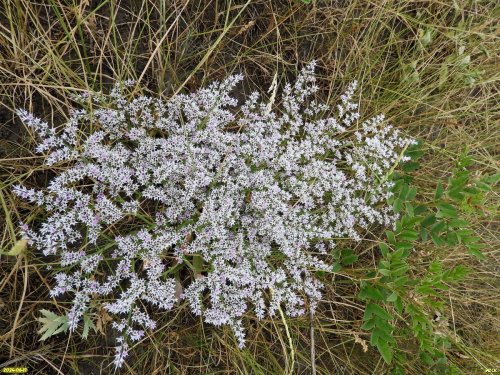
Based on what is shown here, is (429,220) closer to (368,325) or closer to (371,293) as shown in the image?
(371,293)

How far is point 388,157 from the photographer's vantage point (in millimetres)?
2586

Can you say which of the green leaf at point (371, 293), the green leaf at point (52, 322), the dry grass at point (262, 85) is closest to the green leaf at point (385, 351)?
the green leaf at point (371, 293)

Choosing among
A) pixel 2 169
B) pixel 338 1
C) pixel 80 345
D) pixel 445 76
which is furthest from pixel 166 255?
pixel 445 76

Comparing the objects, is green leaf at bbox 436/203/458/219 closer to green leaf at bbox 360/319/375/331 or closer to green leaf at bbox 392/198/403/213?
green leaf at bbox 392/198/403/213

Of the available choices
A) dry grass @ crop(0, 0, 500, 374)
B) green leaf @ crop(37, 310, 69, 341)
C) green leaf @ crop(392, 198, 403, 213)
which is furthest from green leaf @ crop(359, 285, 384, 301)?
green leaf @ crop(37, 310, 69, 341)

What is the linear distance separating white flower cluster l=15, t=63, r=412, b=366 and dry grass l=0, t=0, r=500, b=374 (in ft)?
0.69

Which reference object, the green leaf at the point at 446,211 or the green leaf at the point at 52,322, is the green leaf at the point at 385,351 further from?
the green leaf at the point at 52,322

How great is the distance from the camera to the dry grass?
241 centimetres

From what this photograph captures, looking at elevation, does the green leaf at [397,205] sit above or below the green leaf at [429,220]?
above

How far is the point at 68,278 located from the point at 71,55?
4.47ft

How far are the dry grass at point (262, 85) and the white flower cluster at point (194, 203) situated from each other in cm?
21

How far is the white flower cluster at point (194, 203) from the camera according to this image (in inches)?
85.4

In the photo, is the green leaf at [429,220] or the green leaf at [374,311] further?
the green leaf at [429,220]

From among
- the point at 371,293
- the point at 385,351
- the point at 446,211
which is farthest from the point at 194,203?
the point at 446,211
